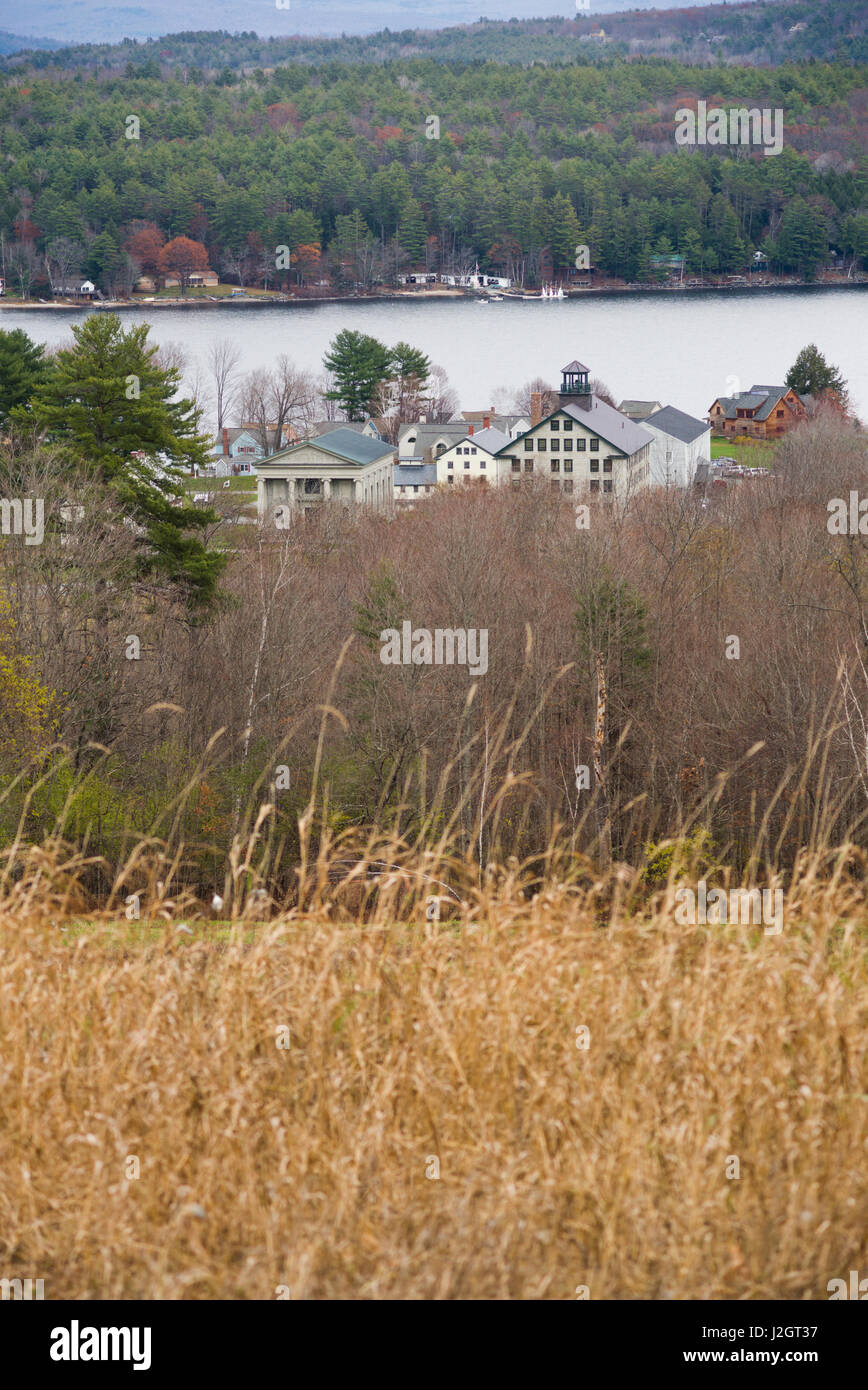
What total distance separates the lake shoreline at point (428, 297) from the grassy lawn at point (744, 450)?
45.6m

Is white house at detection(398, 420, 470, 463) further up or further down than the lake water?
further down

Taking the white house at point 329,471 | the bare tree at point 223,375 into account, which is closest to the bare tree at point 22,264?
the bare tree at point 223,375

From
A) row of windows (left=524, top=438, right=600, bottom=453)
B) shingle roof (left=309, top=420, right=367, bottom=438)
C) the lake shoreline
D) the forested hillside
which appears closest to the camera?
row of windows (left=524, top=438, right=600, bottom=453)

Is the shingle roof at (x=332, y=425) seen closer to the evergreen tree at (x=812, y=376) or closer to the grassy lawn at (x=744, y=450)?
the grassy lawn at (x=744, y=450)

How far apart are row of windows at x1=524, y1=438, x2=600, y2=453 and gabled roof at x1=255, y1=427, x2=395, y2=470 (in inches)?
286

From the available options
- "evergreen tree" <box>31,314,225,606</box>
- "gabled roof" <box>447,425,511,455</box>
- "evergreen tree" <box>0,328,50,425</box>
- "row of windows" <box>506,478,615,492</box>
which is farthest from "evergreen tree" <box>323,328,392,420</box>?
"evergreen tree" <box>31,314,225,606</box>

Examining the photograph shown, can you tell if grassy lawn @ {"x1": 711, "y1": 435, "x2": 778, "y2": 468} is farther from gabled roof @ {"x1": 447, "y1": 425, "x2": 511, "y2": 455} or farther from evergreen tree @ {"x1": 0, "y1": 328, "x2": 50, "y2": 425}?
evergreen tree @ {"x1": 0, "y1": 328, "x2": 50, "y2": 425}

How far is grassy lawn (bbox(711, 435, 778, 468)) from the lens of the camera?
6625cm

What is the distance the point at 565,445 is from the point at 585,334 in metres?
42.6

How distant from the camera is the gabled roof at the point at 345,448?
56.0 metres

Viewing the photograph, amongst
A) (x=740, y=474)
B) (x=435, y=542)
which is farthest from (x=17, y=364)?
(x=740, y=474)
